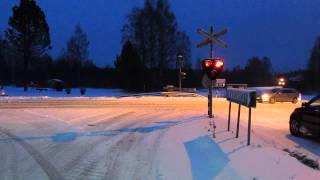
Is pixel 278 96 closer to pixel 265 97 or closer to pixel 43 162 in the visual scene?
pixel 265 97

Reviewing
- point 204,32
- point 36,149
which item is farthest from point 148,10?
point 36,149

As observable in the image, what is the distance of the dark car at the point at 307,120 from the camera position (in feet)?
51.9

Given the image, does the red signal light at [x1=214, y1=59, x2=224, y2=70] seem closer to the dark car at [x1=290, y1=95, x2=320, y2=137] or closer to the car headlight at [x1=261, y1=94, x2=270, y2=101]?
the dark car at [x1=290, y1=95, x2=320, y2=137]

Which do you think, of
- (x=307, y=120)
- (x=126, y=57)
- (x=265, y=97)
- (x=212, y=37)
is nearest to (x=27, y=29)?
(x=126, y=57)

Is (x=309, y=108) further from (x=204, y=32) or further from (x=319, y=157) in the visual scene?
(x=204, y=32)

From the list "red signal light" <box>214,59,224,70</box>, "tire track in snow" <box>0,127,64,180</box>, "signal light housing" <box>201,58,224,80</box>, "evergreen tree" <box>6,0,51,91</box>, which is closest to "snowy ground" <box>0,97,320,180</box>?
"tire track in snow" <box>0,127,64,180</box>

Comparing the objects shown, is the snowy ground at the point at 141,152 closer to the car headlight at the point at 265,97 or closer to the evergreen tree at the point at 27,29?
the car headlight at the point at 265,97

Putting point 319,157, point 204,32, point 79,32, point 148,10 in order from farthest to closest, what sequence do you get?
point 79,32 < point 148,10 < point 204,32 < point 319,157

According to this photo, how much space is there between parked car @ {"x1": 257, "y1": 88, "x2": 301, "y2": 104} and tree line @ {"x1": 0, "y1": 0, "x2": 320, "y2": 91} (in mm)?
18795

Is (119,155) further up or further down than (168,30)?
further down

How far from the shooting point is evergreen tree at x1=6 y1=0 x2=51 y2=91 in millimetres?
59500

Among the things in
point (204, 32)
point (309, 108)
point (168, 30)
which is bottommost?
point (309, 108)

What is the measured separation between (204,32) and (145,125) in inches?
179

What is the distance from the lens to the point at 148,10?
219 ft
